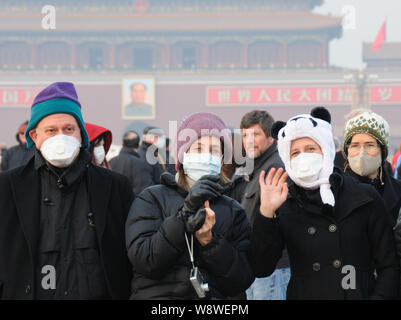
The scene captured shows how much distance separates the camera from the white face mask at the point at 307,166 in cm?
210

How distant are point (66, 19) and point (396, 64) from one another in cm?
1483

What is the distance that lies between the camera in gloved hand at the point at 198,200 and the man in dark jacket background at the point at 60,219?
35cm

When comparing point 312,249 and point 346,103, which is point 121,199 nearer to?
point 312,249

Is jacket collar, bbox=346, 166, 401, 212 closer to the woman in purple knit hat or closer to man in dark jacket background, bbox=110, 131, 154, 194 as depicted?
the woman in purple knit hat

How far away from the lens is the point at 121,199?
229 cm

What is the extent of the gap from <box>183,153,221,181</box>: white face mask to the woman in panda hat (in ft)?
0.56

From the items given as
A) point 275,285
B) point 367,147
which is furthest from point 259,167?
point 367,147

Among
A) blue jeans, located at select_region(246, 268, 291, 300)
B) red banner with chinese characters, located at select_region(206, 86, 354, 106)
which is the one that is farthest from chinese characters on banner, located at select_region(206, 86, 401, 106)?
blue jeans, located at select_region(246, 268, 291, 300)

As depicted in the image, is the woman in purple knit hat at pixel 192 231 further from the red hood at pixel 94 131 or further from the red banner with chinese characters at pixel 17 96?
the red banner with chinese characters at pixel 17 96

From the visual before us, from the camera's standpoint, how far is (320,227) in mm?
2127

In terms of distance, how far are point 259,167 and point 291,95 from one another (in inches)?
818

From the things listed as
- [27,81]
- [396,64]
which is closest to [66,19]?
[27,81]

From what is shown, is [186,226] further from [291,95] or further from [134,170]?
[291,95]
